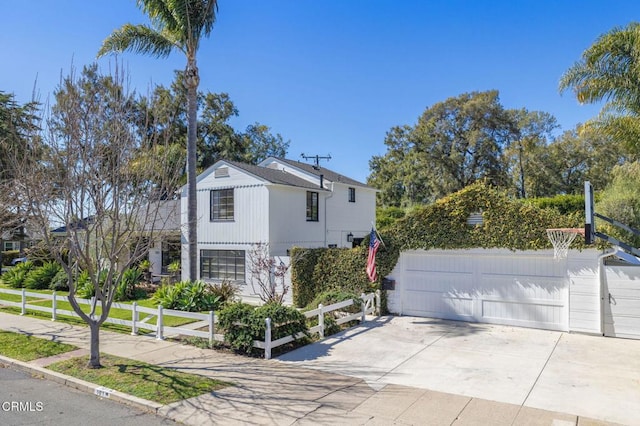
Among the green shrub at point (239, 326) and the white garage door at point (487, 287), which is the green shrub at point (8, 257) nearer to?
the green shrub at point (239, 326)

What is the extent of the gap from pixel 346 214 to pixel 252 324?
15.0 m

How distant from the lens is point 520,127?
39344mm

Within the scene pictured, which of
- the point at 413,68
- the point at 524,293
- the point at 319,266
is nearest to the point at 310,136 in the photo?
the point at 413,68

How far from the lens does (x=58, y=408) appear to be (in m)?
6.41

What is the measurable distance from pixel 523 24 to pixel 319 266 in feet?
36.0

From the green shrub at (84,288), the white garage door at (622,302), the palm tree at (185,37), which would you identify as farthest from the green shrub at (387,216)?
the white garage door at (622,302)

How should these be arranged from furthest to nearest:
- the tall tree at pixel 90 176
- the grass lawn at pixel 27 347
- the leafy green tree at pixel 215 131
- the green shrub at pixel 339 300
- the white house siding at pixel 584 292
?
1. the leafy green tree at pixel 215 131
2. the green shrub at pixel 339 300
3. the white house siding at pixel 584 292
4. the grass lawn at pixel 27 347
5. the tall tree at pixel 90 176

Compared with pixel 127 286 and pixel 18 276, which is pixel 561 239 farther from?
pixel 18 276

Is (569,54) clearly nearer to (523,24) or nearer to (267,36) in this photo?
(523,24)

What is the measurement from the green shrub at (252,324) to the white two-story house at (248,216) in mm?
8142

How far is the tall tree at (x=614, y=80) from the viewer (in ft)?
45.0

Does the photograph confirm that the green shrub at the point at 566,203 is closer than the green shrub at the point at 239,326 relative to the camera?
No

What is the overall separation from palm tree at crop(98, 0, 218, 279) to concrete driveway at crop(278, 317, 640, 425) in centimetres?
805

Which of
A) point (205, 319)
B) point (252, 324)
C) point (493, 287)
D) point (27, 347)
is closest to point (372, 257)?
point (493, 287)
